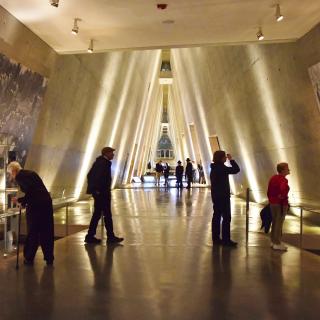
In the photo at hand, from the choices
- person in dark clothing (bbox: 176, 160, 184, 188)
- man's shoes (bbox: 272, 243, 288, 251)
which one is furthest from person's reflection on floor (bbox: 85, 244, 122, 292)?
person in dark clothing (bbox: 176, 160, 184, 188)

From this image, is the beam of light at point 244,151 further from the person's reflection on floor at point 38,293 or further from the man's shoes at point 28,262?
the person's reflection on floor at point 38,293

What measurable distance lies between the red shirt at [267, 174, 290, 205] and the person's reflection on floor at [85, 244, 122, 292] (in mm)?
2522

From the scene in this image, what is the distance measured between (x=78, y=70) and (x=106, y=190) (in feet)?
18.5

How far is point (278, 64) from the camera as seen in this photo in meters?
9.97

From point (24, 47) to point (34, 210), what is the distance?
3.72 m

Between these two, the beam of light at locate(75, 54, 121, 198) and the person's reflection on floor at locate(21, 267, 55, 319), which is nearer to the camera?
the person's reflection on floor at locate(21, 267, 55, 319)

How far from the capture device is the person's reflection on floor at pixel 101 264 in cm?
484

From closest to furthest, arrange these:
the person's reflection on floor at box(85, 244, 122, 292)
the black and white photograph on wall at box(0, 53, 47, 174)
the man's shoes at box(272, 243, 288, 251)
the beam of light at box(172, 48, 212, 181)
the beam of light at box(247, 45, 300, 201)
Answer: the person's reflection on floor at box(85, 244, 122, 292)
the man's shoes at box(272, 243, 288, 251)
the black and white photograph on wall at box(0, 53, 47, 174)
the beam of light at box(247, 45, 300, 201)
the beam of light at box(172, 48, 212, 181)

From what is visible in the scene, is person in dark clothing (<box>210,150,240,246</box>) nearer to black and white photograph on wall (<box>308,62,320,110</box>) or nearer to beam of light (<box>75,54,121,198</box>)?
black and white photograph on wall (<box>308,62,320,110</box>)

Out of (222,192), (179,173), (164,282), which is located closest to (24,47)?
(222,192)

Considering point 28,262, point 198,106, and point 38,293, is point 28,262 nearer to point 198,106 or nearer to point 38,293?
point 38,293

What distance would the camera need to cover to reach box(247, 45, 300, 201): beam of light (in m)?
11.0

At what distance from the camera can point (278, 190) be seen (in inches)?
267

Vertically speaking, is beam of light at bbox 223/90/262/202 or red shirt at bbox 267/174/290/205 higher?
beam of light at bbox 223/90/262/202
